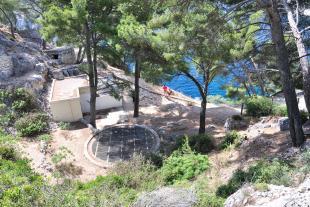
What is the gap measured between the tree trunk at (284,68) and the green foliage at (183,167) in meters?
2.81

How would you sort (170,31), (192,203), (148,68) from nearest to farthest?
(192,203) → (170,31) → (148,68)

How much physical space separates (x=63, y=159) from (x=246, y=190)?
9180mm

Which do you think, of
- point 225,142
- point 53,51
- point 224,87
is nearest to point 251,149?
point 225,142

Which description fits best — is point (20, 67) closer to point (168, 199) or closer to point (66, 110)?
point (66, 110)

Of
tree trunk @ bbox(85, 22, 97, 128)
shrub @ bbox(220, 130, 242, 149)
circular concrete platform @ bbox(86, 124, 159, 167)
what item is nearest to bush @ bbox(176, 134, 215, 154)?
shrub @ bbox(220, 130, 242, 149)

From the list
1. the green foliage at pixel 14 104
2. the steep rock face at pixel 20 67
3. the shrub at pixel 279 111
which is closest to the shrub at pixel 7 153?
the green foliage at pixel 14 104

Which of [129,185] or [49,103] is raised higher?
[49,103]

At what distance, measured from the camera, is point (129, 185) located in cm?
1102

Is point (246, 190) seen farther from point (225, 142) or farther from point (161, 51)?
point (161, 51)

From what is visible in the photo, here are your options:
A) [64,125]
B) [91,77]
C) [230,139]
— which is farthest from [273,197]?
[64,125]

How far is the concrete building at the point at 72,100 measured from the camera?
1834cm

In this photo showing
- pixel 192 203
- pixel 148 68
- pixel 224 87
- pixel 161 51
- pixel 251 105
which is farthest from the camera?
pixel 224 87

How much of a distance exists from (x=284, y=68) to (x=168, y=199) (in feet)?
18.6

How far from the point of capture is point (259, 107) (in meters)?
17.7
